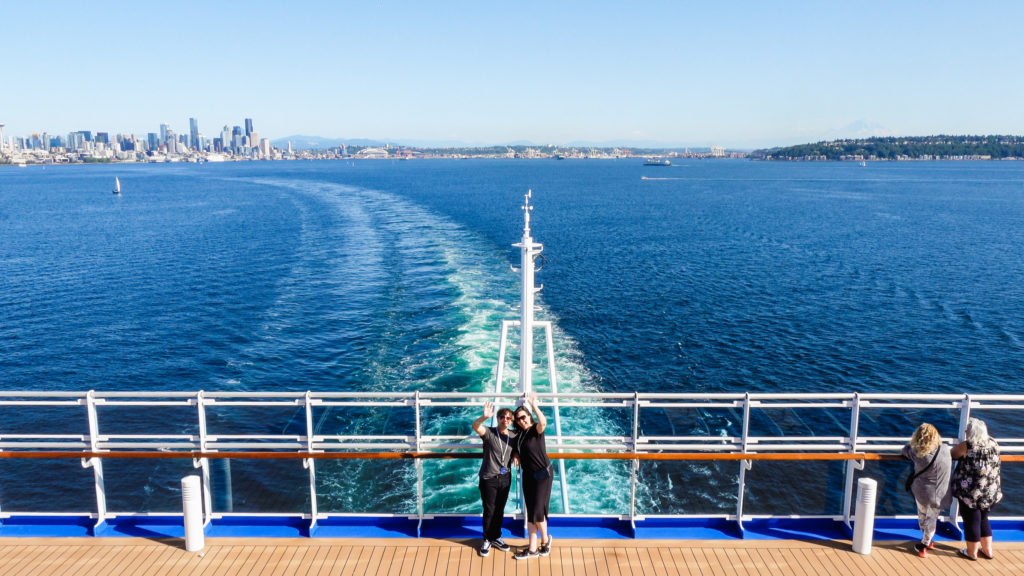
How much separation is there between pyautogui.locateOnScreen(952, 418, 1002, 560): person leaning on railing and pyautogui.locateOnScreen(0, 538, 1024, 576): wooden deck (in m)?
0.26

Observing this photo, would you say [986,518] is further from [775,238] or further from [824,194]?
[824,194]

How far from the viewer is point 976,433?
6.61 m

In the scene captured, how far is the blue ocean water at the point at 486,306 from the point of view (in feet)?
80.3

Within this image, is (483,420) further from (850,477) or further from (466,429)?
(466,429)

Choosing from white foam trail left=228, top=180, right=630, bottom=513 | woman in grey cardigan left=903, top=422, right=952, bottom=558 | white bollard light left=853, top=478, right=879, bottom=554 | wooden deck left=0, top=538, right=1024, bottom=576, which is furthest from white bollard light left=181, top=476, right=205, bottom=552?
white foam trail left=228, top=180, right=630, bottom=513

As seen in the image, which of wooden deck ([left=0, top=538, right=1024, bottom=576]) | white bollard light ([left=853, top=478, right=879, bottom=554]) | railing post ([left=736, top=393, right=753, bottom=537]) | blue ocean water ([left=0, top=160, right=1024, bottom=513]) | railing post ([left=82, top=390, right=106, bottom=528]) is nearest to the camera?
wooden deck ([left=0, top=538, right=1024, bottom=576])

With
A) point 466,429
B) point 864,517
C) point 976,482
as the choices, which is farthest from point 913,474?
point 466,429

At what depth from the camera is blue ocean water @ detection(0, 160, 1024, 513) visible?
24.5 metres

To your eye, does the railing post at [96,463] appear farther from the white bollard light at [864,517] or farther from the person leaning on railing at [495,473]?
the white bollard light at [864,517]

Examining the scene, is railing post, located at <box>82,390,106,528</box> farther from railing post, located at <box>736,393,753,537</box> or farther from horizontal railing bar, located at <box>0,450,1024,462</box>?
railing post, located at <box>736,393,753,537</box>

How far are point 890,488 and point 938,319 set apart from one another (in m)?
30.5

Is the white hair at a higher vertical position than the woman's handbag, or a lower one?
higher

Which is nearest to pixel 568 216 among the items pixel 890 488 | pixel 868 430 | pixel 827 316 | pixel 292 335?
pixel 827 316

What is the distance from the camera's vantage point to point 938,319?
1308 inches
